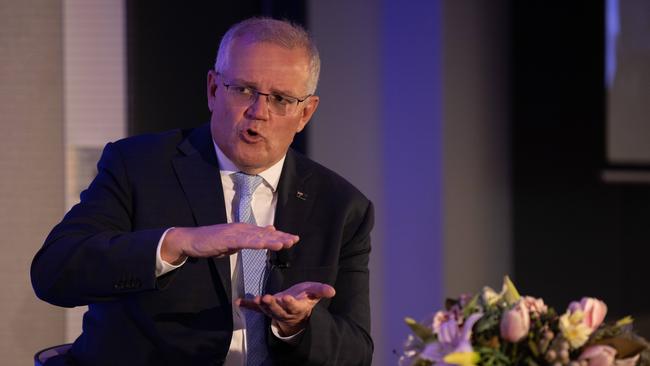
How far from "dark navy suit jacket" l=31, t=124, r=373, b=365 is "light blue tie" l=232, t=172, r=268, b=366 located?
0.13ft

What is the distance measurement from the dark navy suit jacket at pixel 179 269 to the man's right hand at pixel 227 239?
0.09 metres

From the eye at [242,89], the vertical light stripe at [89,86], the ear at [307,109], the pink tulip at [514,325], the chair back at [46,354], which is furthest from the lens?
the vertical light stripe at [89,86]

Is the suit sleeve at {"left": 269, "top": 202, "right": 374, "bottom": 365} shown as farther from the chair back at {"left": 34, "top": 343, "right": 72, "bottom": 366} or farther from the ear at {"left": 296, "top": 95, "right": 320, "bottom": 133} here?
the chair back at {"left": 34, "top": 343, "right": 72, "bottom": 366}

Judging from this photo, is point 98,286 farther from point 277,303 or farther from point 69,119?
point 69,119

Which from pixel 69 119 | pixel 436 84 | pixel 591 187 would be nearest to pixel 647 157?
pixel 591 187

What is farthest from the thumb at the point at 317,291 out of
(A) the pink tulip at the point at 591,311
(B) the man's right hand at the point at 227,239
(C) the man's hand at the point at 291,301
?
(A) the pink tulip at the point at 591,311

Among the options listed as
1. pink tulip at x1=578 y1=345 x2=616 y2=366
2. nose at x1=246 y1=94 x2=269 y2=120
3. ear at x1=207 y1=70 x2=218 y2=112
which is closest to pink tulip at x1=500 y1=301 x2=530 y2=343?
pink tulip at x1=578 y1=345 x2=616 y2=366

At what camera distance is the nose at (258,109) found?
211 centimetres

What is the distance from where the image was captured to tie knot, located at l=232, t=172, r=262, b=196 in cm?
218

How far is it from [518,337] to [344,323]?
79 cm

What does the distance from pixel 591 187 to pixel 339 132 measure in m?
1.25

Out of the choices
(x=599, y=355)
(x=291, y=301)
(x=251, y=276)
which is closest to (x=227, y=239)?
(x=291, y=301)

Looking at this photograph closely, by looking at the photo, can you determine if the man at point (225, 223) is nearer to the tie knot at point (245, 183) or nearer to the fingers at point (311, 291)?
the tie knot at point (245, 183)

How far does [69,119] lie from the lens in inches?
138
